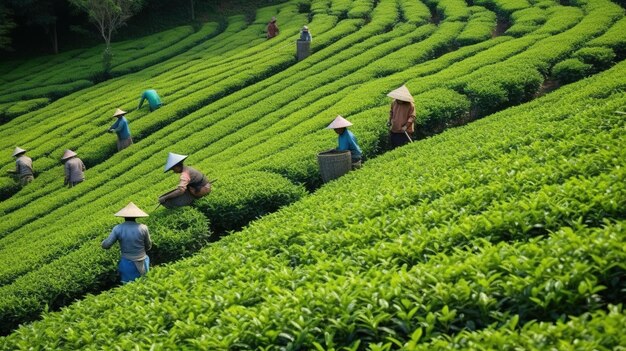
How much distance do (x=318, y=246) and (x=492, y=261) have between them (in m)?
2.33

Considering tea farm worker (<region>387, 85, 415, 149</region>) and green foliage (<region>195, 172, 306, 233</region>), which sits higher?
tea farm worker (<region>387, 85, 415, 149</region>)

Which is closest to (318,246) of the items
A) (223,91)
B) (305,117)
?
(305,117)

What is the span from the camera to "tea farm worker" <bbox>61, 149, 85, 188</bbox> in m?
17.6

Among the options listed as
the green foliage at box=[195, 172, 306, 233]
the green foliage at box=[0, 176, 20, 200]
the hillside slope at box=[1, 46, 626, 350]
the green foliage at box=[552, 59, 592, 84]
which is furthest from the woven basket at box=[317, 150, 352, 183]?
the green foliage at box=[0, 176, 20, 200]

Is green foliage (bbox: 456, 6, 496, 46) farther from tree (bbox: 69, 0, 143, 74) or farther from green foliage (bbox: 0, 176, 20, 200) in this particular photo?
tree (bbox: 69, 0, 143, 74)

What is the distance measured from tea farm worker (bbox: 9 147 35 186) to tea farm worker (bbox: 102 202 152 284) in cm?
1238

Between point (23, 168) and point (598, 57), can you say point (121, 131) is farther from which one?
point (598, 57)

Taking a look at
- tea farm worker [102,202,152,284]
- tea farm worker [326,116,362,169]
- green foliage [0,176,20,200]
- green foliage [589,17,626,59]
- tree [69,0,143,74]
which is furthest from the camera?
tree [69,0,143,74]

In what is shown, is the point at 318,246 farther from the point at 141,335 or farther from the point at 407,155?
the point at 407,155

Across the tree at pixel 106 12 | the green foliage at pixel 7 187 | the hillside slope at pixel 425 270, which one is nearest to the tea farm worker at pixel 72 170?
the green foliage at pixel 7 187

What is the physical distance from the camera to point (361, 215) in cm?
749

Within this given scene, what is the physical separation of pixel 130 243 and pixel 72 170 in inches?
401

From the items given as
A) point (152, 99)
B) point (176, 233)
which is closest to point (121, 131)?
point (152, 99)

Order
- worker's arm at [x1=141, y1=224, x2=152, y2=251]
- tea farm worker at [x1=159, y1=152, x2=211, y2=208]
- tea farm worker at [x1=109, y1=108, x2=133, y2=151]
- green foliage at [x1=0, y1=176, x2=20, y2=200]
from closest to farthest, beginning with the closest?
worker's arm at [x1=141, y1=224, x2=152, y2=251], tea farm worker at [x1=159, y1=152, x2=211, y2=208], green foliage at [x1=0, y1=176, x2=20, y2=200], tea farm worker at [x1=109, y1=108, x2=133, y2=151]
